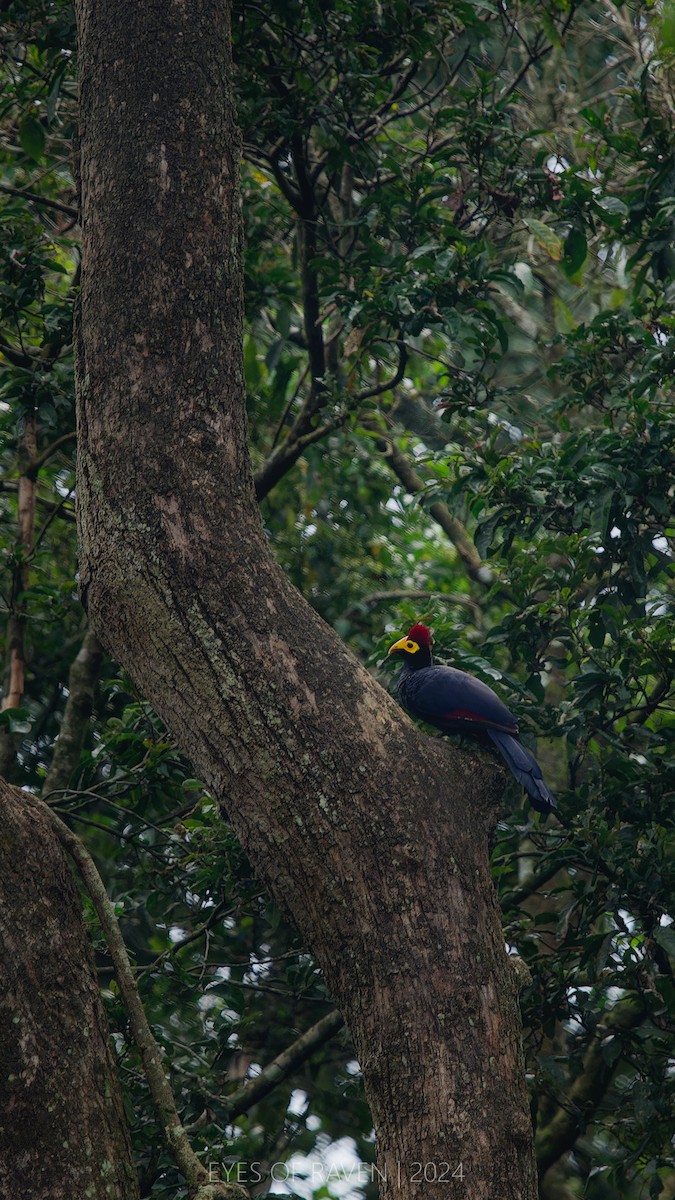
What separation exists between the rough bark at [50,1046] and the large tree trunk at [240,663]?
458 millimetres

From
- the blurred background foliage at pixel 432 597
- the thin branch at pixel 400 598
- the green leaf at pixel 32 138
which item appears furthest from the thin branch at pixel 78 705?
the green leaf at pixel 32 138

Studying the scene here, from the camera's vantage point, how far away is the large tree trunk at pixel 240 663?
2682 mm

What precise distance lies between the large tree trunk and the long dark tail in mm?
523

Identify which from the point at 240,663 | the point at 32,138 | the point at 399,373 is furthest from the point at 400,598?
the point at 240,663

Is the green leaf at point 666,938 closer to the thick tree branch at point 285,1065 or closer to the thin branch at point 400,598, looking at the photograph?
the thick tree branch at point 285,1065

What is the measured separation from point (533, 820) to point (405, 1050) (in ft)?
6.65

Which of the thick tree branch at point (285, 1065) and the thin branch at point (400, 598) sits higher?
the thin branch at point (400, 598)

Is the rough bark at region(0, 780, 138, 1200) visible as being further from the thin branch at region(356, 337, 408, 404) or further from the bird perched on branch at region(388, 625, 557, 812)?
the thin branch at region(356, 337, 408, 404)

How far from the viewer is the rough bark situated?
254cm

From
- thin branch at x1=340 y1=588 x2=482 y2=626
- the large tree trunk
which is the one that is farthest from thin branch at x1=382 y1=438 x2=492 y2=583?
the large tree trunk

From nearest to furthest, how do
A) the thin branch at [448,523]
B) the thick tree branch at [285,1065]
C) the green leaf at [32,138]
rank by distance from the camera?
the thick tree branch at [285,1065] < the green leaf at [32,138] < the thin branch at [448,523]

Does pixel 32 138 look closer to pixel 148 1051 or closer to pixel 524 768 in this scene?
pixel 524 768

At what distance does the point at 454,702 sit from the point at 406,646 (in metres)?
0.50

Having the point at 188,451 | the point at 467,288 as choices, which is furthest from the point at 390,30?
the point at 188,451
